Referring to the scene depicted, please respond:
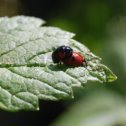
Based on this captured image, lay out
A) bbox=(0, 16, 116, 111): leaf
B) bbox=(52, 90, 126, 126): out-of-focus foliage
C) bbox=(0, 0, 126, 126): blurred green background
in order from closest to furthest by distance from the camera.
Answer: bbox=(0, 16, 116, 111): leaf < bbox=(52, 90, 126, 126): out-of-focus foliage < bbox=(0, 0, 126, 126): blurred green background

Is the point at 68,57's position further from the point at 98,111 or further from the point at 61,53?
the point at 98,111

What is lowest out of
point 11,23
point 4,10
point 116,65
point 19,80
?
point 19,80

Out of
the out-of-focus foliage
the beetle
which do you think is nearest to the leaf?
the beetle

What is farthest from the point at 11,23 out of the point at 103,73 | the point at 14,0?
the point at 14,0

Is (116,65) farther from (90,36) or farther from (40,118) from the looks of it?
(40,118)

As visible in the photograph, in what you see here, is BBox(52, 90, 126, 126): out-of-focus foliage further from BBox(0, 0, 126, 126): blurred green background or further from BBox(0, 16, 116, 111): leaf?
BBox(0, 16, 116, 111): leaf

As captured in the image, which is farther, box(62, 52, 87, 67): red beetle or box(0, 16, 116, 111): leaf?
box(62, 52, 87, 67): red beetle

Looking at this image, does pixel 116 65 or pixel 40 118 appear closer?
pixel 116 65
